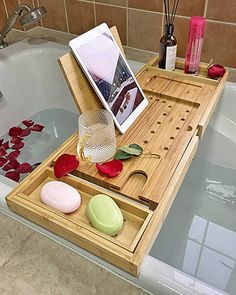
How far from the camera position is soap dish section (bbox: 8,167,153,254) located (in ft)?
1.84

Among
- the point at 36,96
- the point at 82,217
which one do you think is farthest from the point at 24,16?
the point at 82,217

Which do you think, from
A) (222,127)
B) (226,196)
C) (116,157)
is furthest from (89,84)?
(226,196)

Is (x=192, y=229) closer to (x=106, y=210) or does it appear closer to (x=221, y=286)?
(x=221, y=286)

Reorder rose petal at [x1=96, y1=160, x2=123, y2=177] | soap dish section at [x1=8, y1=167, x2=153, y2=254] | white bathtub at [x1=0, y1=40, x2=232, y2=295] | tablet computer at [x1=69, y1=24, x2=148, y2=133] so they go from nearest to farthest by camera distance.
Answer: soap dish section at [x1=8, y1=167, x2=153, y2=254] < rose petal at [x1=96, y1=160, x2=123, y2=177] < tablet computer at [x1=69, y1=24, x2=148, y2=133] < white bathtub at [x1=0, y1=40, x2=232, y2=295]

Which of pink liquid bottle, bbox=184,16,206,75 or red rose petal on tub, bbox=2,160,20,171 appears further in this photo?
red rose petal on tub, bbox=2,160,20,171

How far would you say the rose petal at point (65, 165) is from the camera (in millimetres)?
681

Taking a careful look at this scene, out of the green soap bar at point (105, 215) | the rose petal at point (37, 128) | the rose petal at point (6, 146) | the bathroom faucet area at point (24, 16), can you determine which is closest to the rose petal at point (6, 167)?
the rose petal at point (6, 146)

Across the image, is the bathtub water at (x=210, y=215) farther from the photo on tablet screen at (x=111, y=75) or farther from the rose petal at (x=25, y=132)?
the rose petal at (x=25, y=132)

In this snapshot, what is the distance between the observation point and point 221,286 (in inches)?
36.2

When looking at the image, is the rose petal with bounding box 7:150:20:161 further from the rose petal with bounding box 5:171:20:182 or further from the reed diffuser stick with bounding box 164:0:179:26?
the reed diffuser stick with bounding box 164:0:179:26

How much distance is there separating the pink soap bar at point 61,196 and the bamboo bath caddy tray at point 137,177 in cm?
1

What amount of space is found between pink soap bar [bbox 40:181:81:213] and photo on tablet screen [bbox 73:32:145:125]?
0.84 ft

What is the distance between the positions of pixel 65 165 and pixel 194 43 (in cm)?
59

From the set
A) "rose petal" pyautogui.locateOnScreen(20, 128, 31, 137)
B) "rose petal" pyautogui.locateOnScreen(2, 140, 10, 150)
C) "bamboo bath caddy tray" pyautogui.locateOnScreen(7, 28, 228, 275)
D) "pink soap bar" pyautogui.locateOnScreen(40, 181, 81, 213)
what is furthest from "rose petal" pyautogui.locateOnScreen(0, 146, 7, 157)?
"pink soap bar" pyautogui.locateOnScreen(40, 181, 81, 213)
